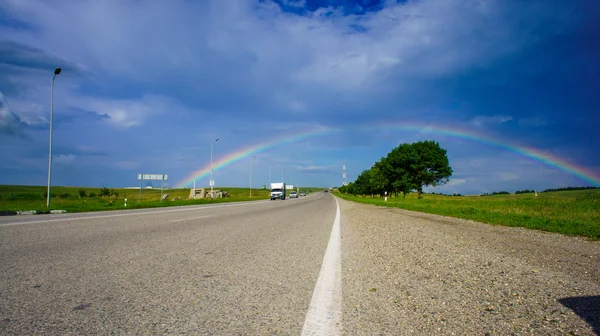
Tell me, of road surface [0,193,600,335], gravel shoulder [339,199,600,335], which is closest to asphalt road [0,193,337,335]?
road surface [0,193,600,335]

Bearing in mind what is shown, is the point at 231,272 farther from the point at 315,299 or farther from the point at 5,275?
the point at 5,275

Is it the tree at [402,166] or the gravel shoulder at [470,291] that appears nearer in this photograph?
the gravel shoulder at [470,291]

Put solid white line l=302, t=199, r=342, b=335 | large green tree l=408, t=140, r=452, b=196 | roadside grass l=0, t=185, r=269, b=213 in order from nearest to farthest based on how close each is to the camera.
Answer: solid white line l=302, t=199, r=342, b=335 → roadside grass l=0, t=185, r=269, b=213 → large green tree l=408, t=140, r=452, b=196

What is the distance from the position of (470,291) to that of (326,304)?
6.01ft

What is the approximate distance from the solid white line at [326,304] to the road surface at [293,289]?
0.04 ft

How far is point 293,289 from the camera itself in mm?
4246

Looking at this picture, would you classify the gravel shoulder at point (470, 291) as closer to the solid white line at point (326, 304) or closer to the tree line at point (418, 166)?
the solid white line at point (326, 304)

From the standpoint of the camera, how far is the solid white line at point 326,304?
119 inches

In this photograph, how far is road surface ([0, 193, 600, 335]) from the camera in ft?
10.0

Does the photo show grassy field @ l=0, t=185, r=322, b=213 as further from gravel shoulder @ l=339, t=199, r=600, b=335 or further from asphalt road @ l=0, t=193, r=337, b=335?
gravel shoulder @ l=339, t=199, r=600, b=335

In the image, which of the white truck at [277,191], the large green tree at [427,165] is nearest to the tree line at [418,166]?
the large green tree at [427,165]

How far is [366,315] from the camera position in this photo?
335 cm

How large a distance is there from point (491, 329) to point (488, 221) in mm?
13981

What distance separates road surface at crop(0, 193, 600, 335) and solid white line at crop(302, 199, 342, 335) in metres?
0.01
